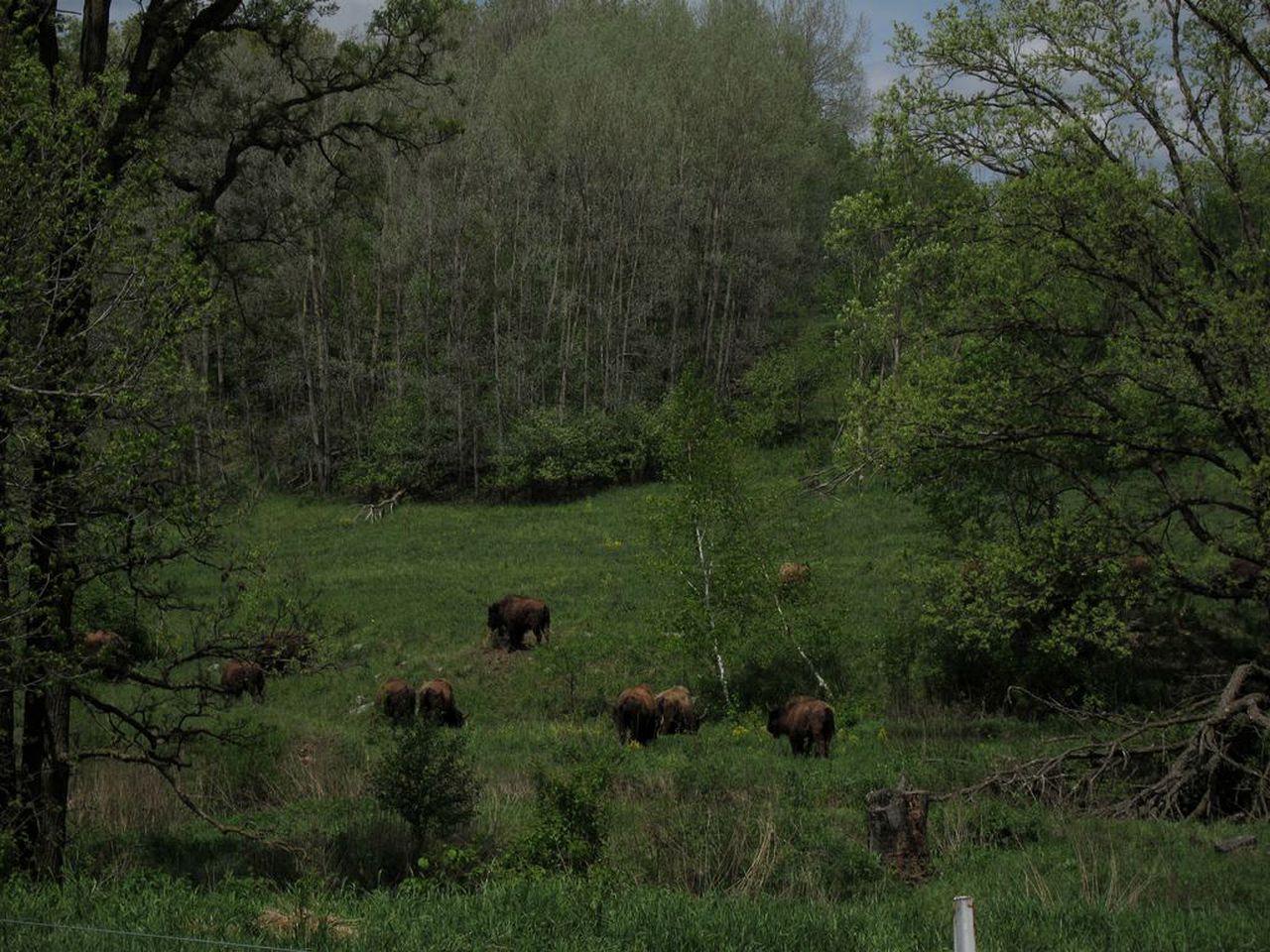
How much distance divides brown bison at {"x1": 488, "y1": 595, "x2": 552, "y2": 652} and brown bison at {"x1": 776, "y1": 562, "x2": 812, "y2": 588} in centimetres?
672

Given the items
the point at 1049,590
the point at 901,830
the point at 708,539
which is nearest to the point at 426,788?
the point at 901,830

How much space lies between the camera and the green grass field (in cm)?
763

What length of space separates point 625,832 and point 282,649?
4266mm

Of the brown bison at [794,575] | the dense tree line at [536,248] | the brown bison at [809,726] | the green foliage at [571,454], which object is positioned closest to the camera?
the brown bison at [809,726]

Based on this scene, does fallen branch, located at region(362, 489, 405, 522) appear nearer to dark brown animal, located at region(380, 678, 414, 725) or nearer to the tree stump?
dark brown animal, located at region(380, 678, 414, 725)

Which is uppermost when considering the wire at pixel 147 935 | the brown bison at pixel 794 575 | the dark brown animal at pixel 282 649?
the dark brown animal at pixel 282 649

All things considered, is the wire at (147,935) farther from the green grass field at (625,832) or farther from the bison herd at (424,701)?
the bison herd at (424,701)

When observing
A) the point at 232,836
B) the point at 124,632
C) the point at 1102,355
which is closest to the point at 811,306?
the point at 1102,355

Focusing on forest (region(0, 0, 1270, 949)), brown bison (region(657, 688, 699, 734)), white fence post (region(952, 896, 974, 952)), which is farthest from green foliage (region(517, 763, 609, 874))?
brown bison (region(657, 688, 699, 734))

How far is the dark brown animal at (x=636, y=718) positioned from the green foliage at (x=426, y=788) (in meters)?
8.07

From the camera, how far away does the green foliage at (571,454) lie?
2095 inches

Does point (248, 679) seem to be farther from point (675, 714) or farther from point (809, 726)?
point (809, 726)

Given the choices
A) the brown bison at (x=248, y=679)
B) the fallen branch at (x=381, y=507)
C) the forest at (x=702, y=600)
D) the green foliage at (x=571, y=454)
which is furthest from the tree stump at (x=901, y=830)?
the fallen branch at (x=381, y=507)

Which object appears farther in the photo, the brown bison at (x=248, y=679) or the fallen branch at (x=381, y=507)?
the fallen branch at (x=381, y=507)
